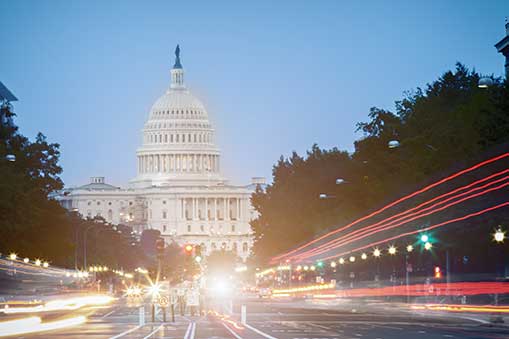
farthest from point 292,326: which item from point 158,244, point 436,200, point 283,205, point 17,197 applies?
point 283,205

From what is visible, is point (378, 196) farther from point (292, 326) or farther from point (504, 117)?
point (292, 326)

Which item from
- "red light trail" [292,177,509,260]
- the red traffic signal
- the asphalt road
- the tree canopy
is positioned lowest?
the asphalt road

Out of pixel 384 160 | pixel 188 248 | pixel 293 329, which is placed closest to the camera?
pixel 293 329

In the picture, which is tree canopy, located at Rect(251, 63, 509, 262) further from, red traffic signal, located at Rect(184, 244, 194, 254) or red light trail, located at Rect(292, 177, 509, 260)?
red traffic signal, located at Rect(184, 244, 194, 254)

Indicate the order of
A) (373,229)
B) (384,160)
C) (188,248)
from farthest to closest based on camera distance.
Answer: (384,160) → (373,229) → (188,248)

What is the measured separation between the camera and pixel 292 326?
53094mm

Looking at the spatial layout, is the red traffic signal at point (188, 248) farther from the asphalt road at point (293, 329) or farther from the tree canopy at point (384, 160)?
the tree canopy at point (384, 160)

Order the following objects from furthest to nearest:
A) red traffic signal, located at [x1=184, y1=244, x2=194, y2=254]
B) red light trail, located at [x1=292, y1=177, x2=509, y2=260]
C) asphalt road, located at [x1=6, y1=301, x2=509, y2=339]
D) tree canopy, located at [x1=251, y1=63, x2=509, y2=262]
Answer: tree canopy, located at [x1=251, y1=63, x2=509, y2=262]
red light trail, located at [x1=292, y1=177, x2=509, y2=260]
red traffic signal, located at [x1=184, y1=244, x2=194, y2=254]
asphalt road, located at [x1=6, y1=301, x2=509, y2=339]

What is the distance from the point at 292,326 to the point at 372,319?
9.01 meters

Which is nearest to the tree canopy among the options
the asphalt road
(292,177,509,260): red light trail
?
(292,177,509,260): red light trail

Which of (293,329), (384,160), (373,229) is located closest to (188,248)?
(293,329)

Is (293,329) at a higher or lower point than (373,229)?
lower

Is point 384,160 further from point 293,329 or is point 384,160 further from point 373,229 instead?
point 293,329

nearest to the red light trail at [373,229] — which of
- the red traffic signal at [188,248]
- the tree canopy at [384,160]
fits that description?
the tree canopy at [384,160]
